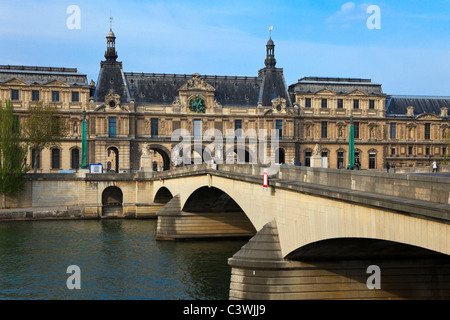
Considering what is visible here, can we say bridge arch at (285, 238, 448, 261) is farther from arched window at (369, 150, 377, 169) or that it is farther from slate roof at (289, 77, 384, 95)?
arched window at (369, 150, 377, 169)

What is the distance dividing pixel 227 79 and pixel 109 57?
20.2 m

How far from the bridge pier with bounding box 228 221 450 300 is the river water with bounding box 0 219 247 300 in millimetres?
6468

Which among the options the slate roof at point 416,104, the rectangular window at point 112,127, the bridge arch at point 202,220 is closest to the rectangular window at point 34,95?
the rectangular window at point 112,127

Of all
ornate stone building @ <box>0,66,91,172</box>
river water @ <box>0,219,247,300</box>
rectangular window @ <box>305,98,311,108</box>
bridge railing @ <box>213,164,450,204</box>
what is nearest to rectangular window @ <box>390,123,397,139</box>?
rectangular window @ <box>305,98,311,108</box>

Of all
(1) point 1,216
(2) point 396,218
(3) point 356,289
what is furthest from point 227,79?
(2) point 396,218

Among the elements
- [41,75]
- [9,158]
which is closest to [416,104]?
[41,75]

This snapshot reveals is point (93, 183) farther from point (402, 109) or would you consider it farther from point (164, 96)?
point (402, 109)

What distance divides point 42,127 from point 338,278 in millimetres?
63982

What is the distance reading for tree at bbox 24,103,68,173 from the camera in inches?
3265

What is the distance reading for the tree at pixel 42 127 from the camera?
272 ft

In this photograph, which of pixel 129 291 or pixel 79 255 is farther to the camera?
pixel 79 255

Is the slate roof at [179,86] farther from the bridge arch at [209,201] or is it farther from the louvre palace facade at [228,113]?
the bridge arch at [209,201]

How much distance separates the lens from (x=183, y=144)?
98.6 metres

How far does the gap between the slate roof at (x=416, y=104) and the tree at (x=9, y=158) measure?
64.6 m
